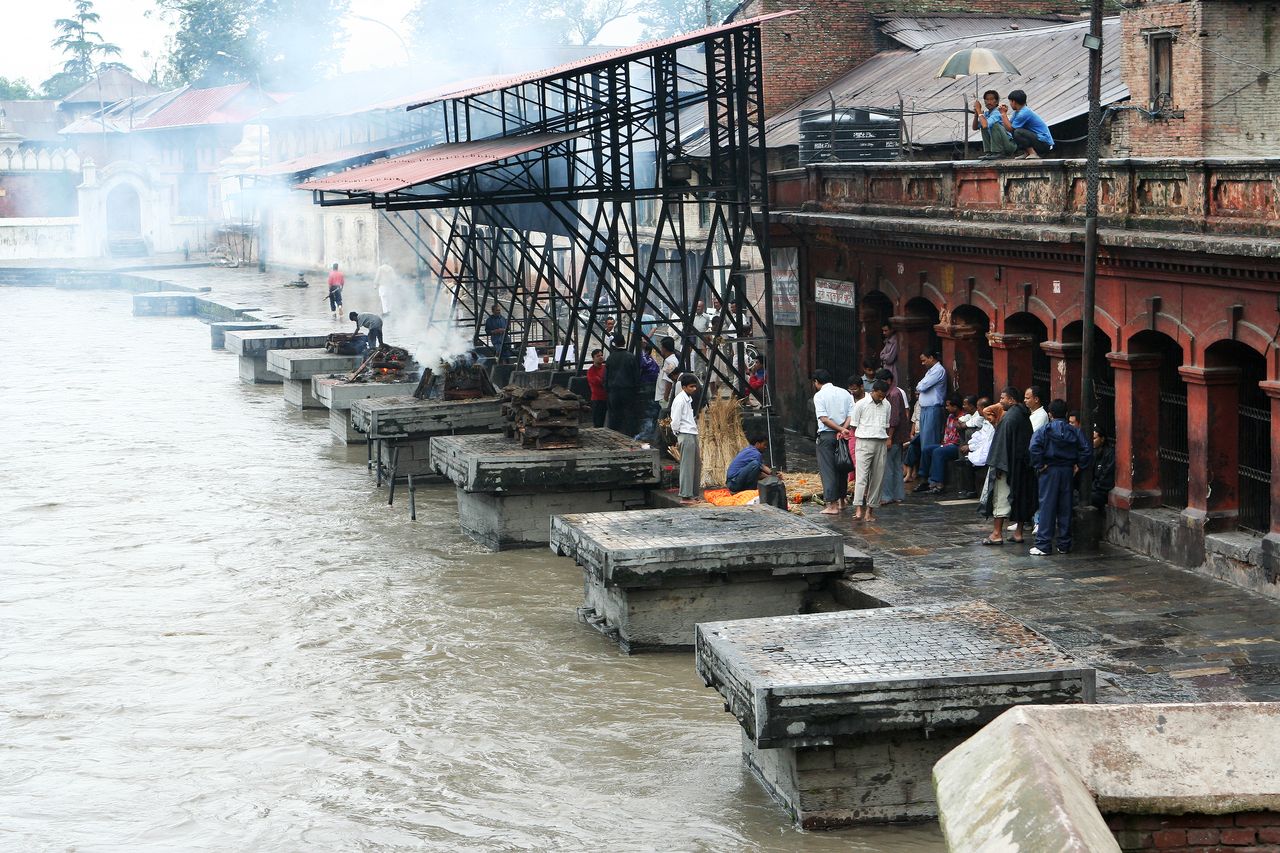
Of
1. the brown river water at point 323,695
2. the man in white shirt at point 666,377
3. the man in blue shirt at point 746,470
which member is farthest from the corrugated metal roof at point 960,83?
the brown river water at point 323,695

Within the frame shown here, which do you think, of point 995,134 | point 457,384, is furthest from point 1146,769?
point 457,384

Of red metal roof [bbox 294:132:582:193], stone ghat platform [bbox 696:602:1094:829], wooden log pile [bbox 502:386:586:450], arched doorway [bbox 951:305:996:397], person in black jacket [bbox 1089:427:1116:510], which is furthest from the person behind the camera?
red metal roof [bbox 294:132:582:193]

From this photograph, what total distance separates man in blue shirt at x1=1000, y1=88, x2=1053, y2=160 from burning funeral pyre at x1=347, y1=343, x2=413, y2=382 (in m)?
10.4

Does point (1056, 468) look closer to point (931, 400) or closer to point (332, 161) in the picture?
point (931, 400)

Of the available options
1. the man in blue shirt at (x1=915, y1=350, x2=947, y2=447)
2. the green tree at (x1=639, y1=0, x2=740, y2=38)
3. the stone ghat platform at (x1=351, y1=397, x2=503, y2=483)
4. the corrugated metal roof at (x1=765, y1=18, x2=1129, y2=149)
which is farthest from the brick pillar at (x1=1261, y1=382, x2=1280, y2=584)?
the green tree at (x1=639, y1=0, x2=740, y2=38)

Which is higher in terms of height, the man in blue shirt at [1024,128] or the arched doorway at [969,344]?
the man in blue shirt at [1024,128]

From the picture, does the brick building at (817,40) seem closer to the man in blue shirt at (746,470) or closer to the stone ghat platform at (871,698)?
the man in blue shirt at (746,470)

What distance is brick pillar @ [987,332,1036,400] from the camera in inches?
663

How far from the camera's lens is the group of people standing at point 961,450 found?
14.0 meters

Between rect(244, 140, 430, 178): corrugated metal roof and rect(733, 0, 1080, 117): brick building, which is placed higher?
rect(733, 0, 1080, 117): brick building

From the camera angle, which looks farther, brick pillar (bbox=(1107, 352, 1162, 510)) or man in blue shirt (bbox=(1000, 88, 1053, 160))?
man in blue shirt (bbox=(1000, 88, 1053, 160))

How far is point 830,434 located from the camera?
53.1 ft

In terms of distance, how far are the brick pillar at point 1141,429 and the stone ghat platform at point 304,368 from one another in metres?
16.1

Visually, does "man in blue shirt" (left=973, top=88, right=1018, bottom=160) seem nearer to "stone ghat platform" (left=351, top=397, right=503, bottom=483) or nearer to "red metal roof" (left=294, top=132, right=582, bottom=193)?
"red metal roof" (left=294, top=132, right=582, bottom=193)
